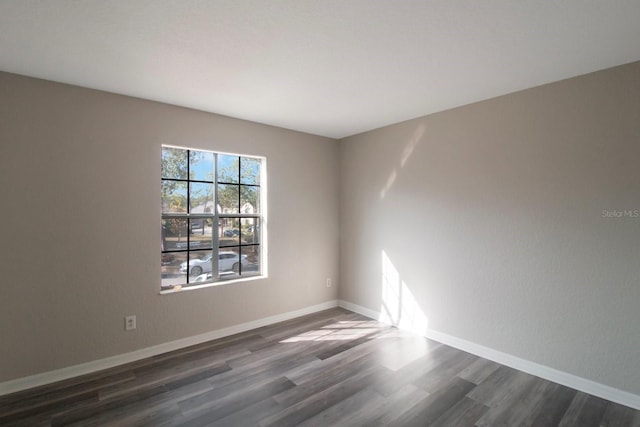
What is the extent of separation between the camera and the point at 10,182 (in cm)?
238

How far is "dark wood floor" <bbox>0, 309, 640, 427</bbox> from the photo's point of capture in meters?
2.09

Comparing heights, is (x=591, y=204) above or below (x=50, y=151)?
below

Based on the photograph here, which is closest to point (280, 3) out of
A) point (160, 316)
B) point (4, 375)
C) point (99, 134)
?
point (99, 134)

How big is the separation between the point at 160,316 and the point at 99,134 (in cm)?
183

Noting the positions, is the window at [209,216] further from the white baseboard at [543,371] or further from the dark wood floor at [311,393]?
the white baseboard at [543,371]

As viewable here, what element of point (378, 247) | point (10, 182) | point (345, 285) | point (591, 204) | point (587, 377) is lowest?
point (587, 377)

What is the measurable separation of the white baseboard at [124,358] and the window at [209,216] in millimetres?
583

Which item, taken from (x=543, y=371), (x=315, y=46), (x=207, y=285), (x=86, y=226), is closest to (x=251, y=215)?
(x=207, y=285)

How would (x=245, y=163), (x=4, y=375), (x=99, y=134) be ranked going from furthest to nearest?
(x=245, y=163), (x=99, y=134), (x=4, y=375)

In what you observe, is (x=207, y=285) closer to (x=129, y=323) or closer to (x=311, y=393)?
(x=129, y=323)

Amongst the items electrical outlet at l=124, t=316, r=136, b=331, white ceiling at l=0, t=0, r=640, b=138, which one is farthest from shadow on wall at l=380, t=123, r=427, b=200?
electrical outlet at l=124, t=316, r=136, b=331

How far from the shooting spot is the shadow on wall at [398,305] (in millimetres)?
3535

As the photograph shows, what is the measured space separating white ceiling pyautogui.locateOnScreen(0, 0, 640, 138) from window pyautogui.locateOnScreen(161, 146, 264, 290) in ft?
2.55

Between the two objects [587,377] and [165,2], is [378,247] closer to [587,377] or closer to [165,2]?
[587,377]
